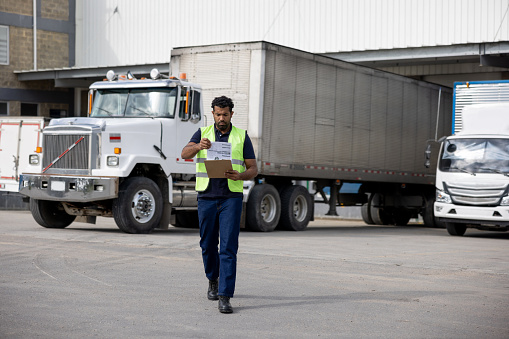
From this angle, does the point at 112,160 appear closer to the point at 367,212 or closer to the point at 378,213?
the point at 367,212

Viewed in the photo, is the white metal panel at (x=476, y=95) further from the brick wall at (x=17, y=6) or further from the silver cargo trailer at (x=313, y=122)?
the brick wall at (x=17, y=6)

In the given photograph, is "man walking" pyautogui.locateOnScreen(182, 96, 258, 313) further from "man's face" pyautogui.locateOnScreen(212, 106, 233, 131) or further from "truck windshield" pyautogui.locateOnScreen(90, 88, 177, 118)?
"truck windshield" pyautogui.locateOnScreen(90, 88, 177, 118)

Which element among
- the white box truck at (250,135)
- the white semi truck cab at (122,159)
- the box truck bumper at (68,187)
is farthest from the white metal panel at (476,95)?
the box truck bumper at (68,187)

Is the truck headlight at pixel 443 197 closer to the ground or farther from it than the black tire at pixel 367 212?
farther from it

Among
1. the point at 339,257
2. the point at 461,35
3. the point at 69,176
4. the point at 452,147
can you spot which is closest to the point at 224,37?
the point at 461,35

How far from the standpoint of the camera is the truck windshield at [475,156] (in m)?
19.6

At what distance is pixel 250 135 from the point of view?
62.2 feet

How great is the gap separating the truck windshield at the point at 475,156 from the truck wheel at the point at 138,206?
7.35m

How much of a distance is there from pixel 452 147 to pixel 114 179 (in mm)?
8630

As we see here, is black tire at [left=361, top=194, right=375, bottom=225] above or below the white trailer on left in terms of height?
below

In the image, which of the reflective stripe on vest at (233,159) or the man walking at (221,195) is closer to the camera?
the man walking at (221,195)

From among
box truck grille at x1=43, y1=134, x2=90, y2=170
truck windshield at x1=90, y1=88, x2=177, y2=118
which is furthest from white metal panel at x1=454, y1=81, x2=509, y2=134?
box truck grille at x1=43, y1=134, x2=90, y2=170

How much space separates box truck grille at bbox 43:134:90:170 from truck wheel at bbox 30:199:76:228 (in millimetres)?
1060

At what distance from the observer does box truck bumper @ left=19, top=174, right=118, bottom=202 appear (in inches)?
639
